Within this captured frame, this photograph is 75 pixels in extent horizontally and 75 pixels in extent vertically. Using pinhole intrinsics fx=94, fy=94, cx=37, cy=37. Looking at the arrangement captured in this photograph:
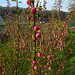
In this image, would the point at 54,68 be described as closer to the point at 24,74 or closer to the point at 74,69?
the point at 74,69

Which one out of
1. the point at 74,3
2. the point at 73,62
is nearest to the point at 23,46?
the point at 73,62

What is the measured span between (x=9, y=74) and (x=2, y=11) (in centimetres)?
1899

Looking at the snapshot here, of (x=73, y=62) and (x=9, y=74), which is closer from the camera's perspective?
(x=9, y=74)

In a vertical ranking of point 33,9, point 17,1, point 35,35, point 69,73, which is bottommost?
point 69,73

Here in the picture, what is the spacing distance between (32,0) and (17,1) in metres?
0.98

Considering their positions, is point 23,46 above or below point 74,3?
below

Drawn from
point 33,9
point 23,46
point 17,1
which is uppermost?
point 17,1

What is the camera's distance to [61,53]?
474 centimetres

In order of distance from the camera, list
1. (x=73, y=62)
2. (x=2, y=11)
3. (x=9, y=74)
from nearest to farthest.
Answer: (x=9, y=74), (x=73, y=62), (x=2, y=11)

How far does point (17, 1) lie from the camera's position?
2217 millimetres

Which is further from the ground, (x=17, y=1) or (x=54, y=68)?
(x=17, y=1)

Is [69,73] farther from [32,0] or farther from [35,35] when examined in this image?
[32,0]

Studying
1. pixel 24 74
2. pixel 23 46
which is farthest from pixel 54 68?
pixel 23 46

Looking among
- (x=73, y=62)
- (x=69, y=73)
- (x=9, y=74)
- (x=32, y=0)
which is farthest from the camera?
(x=73, y=62)
